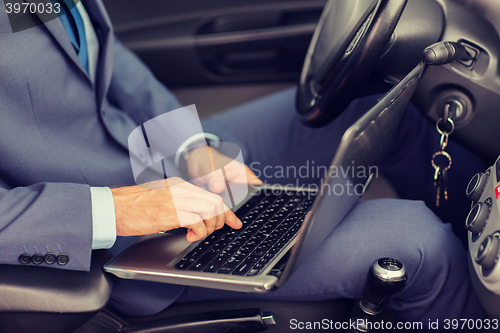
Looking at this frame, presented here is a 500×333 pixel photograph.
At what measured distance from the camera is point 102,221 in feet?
2.01

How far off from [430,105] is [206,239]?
0.46 metres

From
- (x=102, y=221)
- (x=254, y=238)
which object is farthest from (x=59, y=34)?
(x=254, y=238)

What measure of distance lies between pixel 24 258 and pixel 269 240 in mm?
354

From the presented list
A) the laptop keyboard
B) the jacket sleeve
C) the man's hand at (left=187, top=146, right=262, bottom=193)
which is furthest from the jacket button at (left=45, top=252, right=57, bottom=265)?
the man's hand at (left=187, top=146, right=262, bottom=193)

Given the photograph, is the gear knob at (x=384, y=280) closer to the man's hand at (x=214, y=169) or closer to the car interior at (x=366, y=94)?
the car interior at (x=366, y=94)

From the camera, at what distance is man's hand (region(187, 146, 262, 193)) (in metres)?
0.79

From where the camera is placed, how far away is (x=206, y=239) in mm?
670

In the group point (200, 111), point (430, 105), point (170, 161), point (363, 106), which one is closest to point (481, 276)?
point (430, 105)

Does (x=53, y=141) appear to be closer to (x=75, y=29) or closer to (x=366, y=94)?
(x=75, y=29)

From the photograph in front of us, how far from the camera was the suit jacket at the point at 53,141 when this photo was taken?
57 centimetres

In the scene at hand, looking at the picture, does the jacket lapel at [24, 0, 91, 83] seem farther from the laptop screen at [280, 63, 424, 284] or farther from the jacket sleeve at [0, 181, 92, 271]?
the laptop screen at [280, 63, 424, 284]

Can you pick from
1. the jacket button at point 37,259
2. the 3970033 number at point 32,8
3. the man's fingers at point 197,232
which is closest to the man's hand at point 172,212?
the man's fingers at point 197,232

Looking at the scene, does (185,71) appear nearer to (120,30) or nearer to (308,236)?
(120,30)

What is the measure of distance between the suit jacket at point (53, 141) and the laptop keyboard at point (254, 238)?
0.17 m
